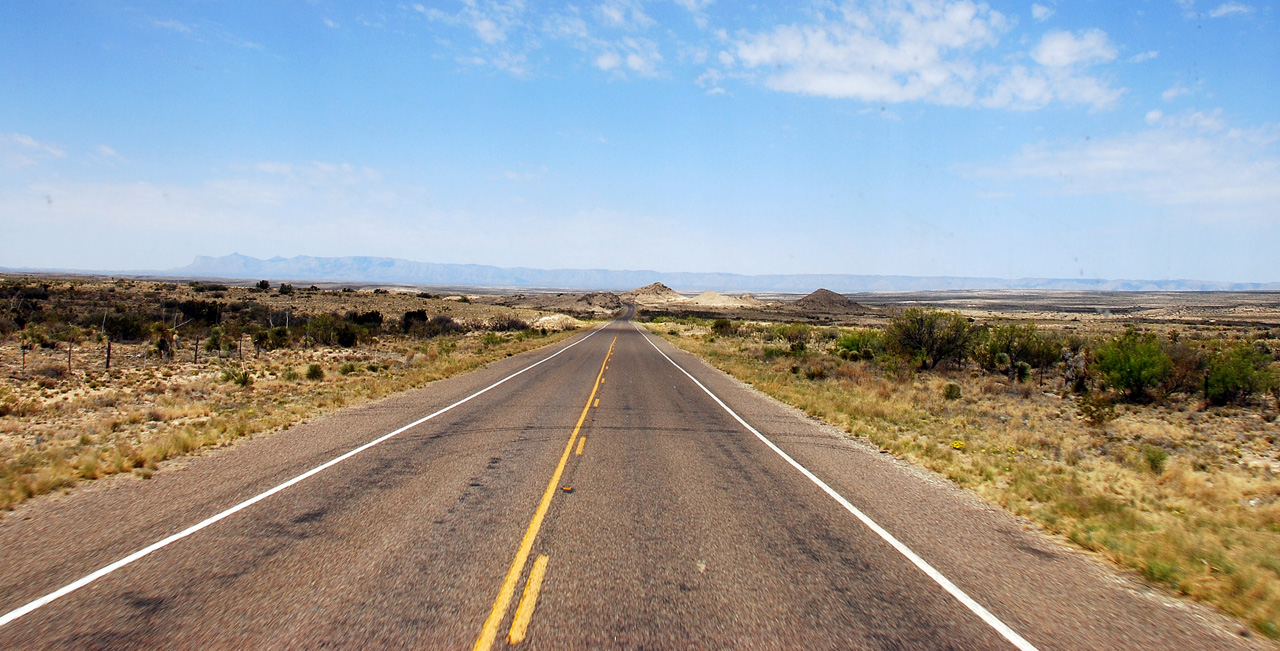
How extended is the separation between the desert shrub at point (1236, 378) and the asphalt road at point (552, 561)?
51.0 ft

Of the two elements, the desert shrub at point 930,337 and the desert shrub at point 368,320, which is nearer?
the desert shrub at point 930,337

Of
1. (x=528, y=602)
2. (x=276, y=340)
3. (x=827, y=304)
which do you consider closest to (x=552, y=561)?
(x=528, y=602)

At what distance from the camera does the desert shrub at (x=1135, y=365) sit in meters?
20.0

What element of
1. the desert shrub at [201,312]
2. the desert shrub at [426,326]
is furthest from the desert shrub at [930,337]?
the desert shrub at [201,312]

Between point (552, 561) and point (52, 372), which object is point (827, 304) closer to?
point (52, 372)

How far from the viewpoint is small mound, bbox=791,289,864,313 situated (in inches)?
5391

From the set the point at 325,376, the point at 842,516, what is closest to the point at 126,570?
the point at 842,516

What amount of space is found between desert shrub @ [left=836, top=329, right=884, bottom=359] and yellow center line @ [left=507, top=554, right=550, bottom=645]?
3007 cm

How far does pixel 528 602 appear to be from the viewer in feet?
16.7

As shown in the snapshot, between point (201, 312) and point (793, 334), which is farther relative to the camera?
point (793, 334)

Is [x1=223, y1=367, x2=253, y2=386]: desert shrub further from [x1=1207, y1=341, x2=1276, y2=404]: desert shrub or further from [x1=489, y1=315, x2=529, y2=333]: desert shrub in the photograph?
[x1=489, y1=315, x2=529, y2=333]: desert shrub

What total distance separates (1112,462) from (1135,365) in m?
10.7

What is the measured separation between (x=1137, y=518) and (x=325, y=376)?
23306 millimetres

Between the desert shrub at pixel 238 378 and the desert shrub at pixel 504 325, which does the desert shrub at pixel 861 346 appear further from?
the desert shrub at pixel 504 325
